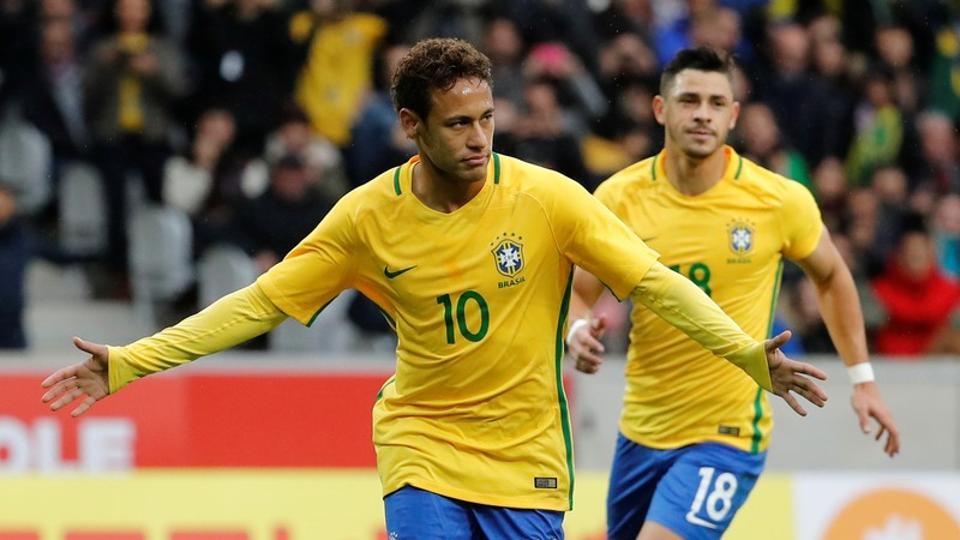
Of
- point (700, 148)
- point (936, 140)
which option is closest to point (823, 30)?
point (936, 140)

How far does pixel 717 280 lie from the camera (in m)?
7.89

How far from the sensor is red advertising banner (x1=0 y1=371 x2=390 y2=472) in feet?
41.2

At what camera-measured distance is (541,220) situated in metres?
6.46

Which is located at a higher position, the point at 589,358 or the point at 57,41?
the point at 57,41

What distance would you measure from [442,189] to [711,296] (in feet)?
5.95

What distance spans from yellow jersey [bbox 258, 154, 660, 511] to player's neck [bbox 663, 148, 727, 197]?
1.60 meters

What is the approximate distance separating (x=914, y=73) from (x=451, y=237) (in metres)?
10.8

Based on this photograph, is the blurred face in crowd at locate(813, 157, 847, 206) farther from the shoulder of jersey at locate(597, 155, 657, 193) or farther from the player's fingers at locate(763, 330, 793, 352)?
the player's fingers at locate(763, 330, 793, 352)

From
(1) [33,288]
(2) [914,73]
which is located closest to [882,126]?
(2) [914,73]

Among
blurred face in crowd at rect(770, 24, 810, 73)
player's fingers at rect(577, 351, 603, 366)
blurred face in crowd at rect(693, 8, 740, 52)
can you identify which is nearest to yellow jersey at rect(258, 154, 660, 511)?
player's fingers at rect(577, 351, 603, 366)

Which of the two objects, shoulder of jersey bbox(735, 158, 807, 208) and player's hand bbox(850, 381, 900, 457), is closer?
player's hand bbox(850, 381, 900, 457)

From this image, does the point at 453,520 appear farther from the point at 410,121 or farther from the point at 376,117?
the point at 376,117

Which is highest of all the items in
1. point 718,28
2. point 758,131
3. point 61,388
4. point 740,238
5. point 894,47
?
point 718,28

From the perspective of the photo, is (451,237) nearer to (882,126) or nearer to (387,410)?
(387,410)
